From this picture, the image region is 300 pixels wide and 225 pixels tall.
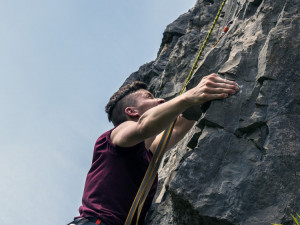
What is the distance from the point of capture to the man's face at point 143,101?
21.1 feet

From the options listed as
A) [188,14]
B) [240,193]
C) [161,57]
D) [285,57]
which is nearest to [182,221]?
[240,193]

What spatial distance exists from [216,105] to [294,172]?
1.00m

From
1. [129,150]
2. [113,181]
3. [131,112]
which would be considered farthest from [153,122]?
[131,112]

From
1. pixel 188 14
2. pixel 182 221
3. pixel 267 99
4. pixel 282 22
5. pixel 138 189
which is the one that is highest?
pixel 188 14

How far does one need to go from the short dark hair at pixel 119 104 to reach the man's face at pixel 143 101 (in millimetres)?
69

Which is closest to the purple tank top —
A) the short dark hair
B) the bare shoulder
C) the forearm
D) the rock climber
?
the rock climber

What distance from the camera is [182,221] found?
16.9 ft

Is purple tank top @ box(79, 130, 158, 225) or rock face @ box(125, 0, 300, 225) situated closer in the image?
rock face @ box(125, 0, 300, 225)

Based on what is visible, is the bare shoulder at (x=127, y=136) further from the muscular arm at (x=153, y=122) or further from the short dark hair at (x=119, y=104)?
the short dark hair at (x=119, y=104)

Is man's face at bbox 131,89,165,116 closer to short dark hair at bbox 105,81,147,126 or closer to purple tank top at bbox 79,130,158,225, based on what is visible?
short dark hair at bbox 105,81,147,126

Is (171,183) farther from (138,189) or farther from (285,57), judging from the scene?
(285,57)

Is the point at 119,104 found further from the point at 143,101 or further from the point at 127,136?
the point at 127,136

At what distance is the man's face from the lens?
642cm

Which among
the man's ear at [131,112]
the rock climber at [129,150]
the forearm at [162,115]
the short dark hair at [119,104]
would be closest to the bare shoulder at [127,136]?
the rock climber at [129,150]
